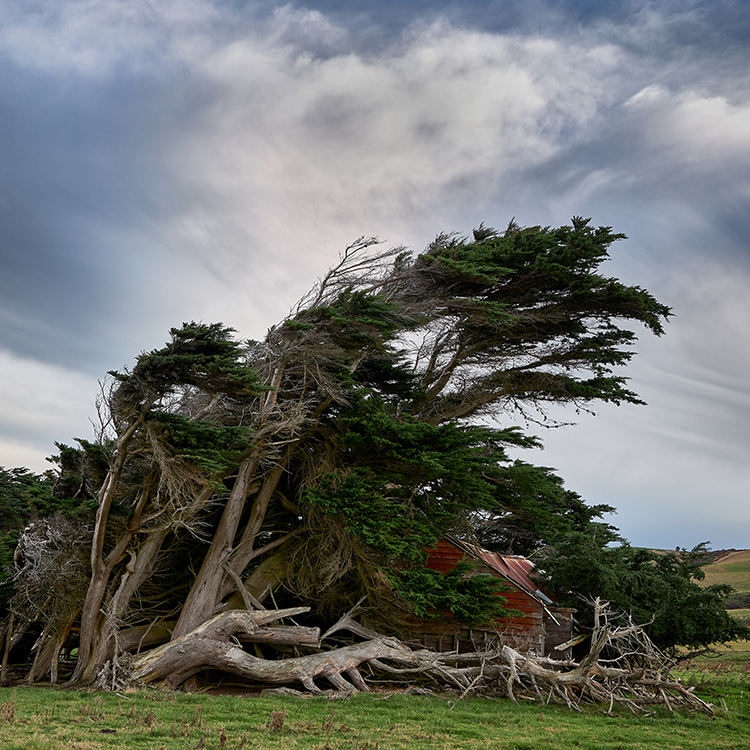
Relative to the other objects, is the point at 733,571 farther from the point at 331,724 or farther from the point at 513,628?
the point at 331,724

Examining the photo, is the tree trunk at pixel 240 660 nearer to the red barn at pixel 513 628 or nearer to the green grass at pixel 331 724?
the green grass at pixel 331 724

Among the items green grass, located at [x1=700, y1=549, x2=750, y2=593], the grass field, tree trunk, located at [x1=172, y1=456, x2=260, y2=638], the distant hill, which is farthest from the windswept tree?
green grass, located at [x1=700, y1=549, x2=750, y2=593]

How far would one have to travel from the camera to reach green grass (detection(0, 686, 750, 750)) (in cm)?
859

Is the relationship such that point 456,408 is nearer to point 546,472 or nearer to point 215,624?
point 546,472

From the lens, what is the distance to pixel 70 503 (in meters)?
15.2

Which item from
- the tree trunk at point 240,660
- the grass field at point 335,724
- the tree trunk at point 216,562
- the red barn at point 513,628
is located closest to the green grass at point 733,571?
the red barn at point 513,628

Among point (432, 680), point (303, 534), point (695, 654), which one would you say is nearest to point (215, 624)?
point (303, 534)

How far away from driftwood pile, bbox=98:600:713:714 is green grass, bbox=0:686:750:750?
65 cm

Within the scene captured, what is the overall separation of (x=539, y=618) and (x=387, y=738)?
958 cm

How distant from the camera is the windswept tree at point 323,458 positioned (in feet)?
47.6

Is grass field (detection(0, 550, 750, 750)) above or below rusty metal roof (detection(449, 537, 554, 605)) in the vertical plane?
below

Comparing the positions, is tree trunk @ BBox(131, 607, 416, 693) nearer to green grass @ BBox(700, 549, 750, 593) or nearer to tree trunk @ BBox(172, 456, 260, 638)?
tree trunk @ BBox(172, 456, 260, 638)

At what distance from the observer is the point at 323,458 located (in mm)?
17344

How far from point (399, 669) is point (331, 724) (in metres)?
6.40
